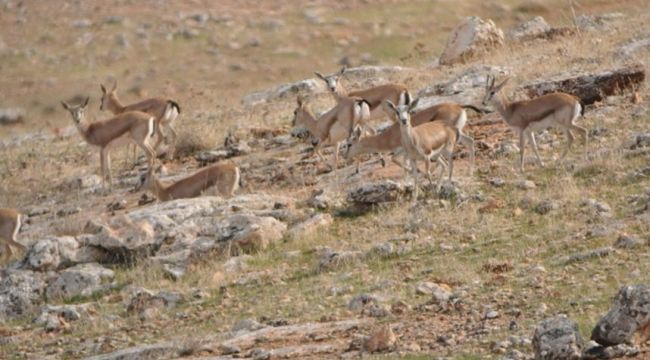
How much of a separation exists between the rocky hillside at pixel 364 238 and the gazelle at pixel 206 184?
393 mm

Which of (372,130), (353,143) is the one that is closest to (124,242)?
(353,143)

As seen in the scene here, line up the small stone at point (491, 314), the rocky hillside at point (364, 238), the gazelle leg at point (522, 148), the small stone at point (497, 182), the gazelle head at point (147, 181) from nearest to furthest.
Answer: the small stone at point (491, 314) → the rocky hillside at point (364, 238) → the small stone at point (497, 182) → the gazelle leg at point (522, 148) → the gazelle head at point (147, 181)

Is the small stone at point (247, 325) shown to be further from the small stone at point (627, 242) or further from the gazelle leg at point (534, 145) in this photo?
the gazelle leg at point (534, 145)

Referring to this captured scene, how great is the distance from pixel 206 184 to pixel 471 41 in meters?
10.4

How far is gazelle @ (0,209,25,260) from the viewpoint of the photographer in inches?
692

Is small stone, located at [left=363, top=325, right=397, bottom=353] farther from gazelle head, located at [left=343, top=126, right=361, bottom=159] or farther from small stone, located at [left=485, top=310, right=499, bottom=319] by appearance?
gazelle head, located at [left=343, top=126, right=361, bottom=159]

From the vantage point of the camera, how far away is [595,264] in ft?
39.7

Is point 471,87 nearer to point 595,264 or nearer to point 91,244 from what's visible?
point 91,244

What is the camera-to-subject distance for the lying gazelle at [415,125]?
690 inches

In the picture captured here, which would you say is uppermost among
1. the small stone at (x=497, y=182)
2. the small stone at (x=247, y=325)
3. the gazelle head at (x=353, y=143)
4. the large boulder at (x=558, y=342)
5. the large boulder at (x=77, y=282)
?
the large boulder at (x=558, y=342)

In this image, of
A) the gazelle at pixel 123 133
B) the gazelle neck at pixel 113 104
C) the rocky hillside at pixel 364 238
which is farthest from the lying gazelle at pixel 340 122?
the gazelle neck at pixel 113 104

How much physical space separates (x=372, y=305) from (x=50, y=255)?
5.32 metres

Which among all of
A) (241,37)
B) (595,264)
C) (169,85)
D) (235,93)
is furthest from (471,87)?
(241,37)

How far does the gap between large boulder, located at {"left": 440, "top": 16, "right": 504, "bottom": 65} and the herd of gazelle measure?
217 inches
